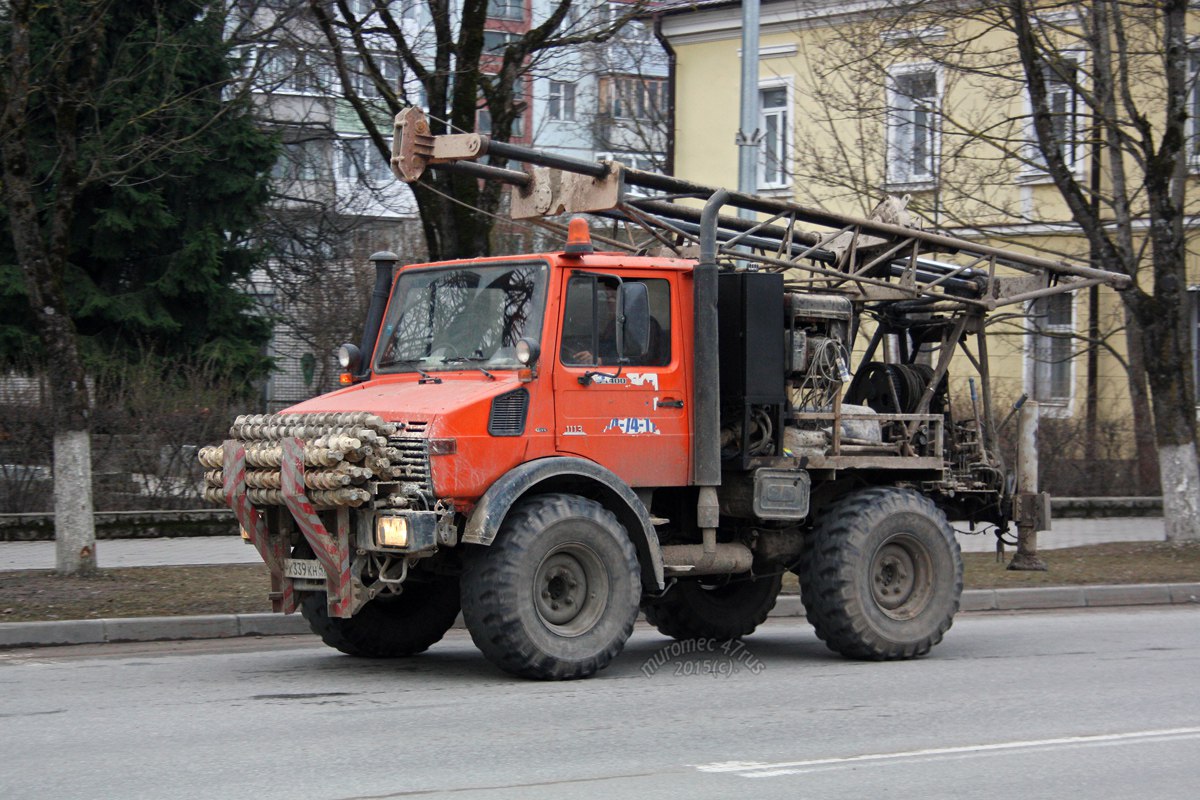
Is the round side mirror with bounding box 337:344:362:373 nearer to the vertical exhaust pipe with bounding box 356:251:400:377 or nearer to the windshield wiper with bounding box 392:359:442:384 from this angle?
the vertical exhaust pipe with bounding box 356:251:400:377

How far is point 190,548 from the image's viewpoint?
17.0 meters

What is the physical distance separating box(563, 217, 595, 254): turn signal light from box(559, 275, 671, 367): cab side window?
0.18 meters

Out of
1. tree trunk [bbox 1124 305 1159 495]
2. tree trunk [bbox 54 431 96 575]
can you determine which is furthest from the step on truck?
tree trunk [bbox 1124 305 1159 495]

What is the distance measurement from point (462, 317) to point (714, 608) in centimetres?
320

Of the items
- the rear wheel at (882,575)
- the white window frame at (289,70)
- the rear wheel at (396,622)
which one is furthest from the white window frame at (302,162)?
the rear wheel at (882,575)

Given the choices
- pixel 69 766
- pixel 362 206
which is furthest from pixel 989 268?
pixel 362 206

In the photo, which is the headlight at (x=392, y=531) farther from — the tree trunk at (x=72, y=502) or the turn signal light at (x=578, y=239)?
the tree trunk at (x=72, y=502)

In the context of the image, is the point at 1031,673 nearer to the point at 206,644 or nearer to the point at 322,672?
the point at 322,672

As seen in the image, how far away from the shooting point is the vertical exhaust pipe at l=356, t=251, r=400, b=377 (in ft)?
35.2

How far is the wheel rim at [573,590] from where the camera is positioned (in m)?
9.45

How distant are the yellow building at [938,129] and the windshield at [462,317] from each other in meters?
10.1

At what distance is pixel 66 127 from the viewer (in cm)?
1366

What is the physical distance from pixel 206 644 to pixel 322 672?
2.07m

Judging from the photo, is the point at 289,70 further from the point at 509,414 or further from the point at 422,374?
the point at 509,414
